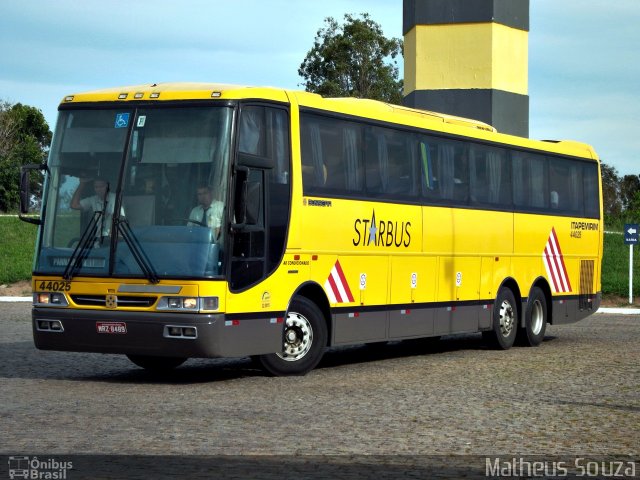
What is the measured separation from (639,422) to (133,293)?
5879mm

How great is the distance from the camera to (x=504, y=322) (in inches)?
857

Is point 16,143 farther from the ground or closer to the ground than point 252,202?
farther from the ground

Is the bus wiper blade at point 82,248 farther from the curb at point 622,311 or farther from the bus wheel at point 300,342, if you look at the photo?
the curb at point 622,311

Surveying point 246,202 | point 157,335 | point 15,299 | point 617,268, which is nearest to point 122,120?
point 246,202

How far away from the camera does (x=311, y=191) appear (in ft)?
53.6

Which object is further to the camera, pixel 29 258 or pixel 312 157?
pixel 29 258

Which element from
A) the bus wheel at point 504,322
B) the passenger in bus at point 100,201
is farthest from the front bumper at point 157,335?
the bus wheel at point 504,322

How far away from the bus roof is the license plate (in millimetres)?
2684

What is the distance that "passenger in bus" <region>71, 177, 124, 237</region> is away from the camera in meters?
15.1

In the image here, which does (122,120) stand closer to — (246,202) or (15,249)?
(246,202)

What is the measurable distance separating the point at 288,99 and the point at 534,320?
27.8 feet

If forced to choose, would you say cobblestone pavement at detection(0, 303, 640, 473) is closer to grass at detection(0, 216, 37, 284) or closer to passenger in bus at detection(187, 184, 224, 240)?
passenger in bus at detection(187, 184, 224, 240)

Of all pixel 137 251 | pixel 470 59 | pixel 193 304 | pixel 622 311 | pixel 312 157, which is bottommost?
pixel 622 311

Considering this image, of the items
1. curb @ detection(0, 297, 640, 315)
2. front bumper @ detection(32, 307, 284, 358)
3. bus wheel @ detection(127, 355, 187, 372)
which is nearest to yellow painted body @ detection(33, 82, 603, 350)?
front bumper @ detection(32, 307, 284, 358)
